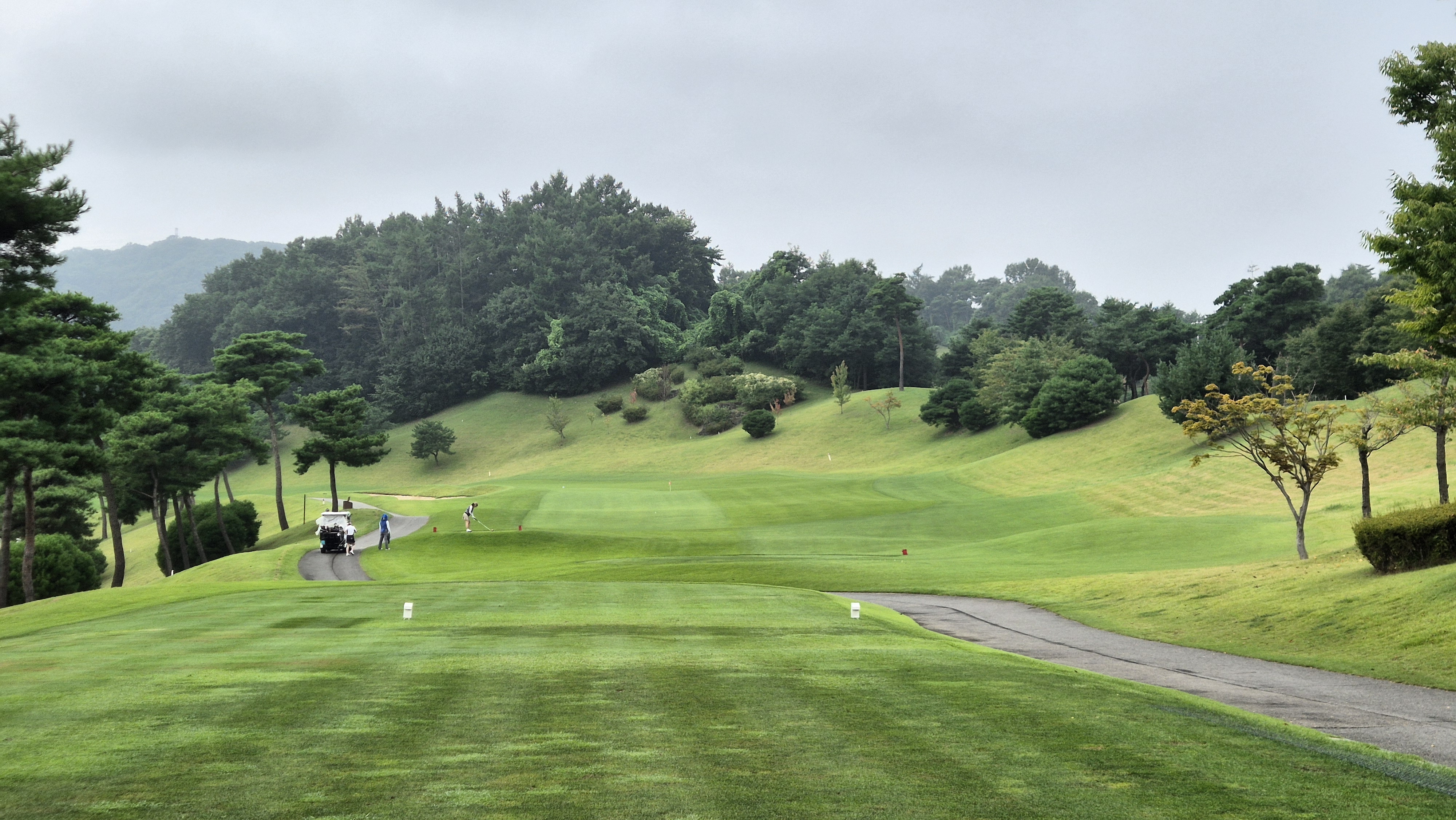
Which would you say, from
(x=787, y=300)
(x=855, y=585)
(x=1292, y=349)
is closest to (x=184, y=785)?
(x=855, y=585)

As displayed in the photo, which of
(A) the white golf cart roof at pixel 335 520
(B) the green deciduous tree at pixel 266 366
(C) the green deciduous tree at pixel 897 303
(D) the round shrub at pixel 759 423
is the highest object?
(C) the green deciduous tree at pixel 897 303

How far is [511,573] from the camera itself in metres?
32.8

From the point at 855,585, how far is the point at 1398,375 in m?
47.5

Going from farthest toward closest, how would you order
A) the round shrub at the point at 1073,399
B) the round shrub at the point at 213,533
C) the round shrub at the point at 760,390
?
the round shrub at the point at 760,390, the round shrub at the point at 1073,399, the round shrub at the point at 213,533

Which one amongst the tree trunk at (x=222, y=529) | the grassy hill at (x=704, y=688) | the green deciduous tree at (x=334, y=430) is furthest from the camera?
the green deciduous tree at (x=334, y=430)

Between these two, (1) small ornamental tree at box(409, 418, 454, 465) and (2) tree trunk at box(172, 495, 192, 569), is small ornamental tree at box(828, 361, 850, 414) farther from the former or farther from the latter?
(2) tree trunk at box(172, 495, 192, 569)

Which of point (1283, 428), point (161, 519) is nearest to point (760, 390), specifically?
point (161, 519)

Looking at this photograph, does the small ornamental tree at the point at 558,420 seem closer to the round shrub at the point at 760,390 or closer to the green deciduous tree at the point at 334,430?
the round shrub at the point at 760,390

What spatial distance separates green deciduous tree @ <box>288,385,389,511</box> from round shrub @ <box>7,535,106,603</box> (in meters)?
14.8

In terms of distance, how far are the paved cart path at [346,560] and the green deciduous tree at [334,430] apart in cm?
1076

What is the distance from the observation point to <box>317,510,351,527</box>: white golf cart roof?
133ft

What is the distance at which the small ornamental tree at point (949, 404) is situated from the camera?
268 ft

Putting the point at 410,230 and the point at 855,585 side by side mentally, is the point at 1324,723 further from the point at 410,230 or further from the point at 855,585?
the point at 410,230

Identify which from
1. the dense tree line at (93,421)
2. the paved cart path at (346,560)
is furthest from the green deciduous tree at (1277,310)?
the dense tree line at (93,421)
